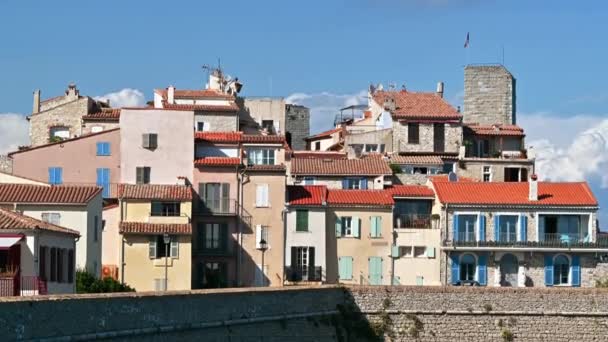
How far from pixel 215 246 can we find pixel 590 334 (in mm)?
20695

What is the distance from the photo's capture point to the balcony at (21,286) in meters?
51.5

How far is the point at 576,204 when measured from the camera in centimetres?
8562

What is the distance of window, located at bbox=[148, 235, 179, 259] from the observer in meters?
78.4

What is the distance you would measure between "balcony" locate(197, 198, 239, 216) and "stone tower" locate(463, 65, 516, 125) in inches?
1313

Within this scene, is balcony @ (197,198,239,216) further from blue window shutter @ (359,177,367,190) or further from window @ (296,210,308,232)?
blue window shutter @ (359,177,367,190)

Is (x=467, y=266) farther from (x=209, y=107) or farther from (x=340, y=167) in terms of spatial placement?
(x=209, y=107)

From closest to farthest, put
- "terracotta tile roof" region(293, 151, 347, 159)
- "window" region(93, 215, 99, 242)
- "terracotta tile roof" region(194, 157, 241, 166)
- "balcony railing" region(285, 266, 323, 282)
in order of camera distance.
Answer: "window" region(93, 215, 99, 242) → "balcony railing" region(285, 266, 323, 282) → "terracotta tile roof" region(194, 157, 241, 166) → "terracotta tile roof" region(293, 151, 347, 159)

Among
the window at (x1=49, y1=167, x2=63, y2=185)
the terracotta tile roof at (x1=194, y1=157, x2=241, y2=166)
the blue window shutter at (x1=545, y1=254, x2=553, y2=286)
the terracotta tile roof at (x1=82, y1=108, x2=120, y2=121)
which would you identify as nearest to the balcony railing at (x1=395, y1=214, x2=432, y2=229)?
the blue window shutter at (x1=545, y1=254, x2=553, y2=286)

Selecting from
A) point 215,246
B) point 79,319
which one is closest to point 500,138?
point 215,246

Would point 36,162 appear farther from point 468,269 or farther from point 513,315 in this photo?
point 513,315

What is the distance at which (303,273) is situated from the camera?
271 feet

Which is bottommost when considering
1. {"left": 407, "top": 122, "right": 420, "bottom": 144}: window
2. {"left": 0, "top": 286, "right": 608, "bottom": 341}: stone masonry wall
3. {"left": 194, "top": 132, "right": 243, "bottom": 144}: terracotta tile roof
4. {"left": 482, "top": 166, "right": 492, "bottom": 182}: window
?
{"left": 0, "top": 286, "right": 608, "bottom": 341}: stone masonry wall

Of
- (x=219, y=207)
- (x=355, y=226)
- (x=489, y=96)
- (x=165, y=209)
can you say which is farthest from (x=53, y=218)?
(x=489, y=96)

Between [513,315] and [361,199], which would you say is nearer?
[513,315]
